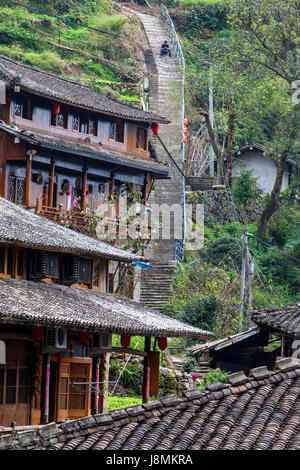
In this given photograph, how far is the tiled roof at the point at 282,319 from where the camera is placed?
2503 cm

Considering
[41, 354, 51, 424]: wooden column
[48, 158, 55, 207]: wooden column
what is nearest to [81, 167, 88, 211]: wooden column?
[48, 158, 55, 207]: wooden column

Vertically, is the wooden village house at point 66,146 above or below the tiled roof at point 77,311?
above

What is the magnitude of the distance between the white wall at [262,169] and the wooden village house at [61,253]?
10.9 metres

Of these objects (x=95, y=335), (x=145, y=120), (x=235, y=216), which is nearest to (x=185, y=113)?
(x=235, y=216)

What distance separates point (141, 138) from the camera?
40.9m

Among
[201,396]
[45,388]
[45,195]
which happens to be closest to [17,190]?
[45,195]

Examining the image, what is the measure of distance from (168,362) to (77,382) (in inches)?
276

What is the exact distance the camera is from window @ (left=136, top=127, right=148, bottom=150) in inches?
1602

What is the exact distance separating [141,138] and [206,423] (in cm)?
2787

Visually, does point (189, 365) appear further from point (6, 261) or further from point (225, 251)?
point (225, 251)

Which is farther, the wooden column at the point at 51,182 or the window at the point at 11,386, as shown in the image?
the wooden column at the point at 51,182

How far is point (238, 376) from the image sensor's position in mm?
14727

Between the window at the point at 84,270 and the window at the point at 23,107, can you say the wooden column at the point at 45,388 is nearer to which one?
the window at the point at 84,270

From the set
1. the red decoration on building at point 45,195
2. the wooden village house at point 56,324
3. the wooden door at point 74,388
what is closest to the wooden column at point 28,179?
the red decoration on building at point 45,195
